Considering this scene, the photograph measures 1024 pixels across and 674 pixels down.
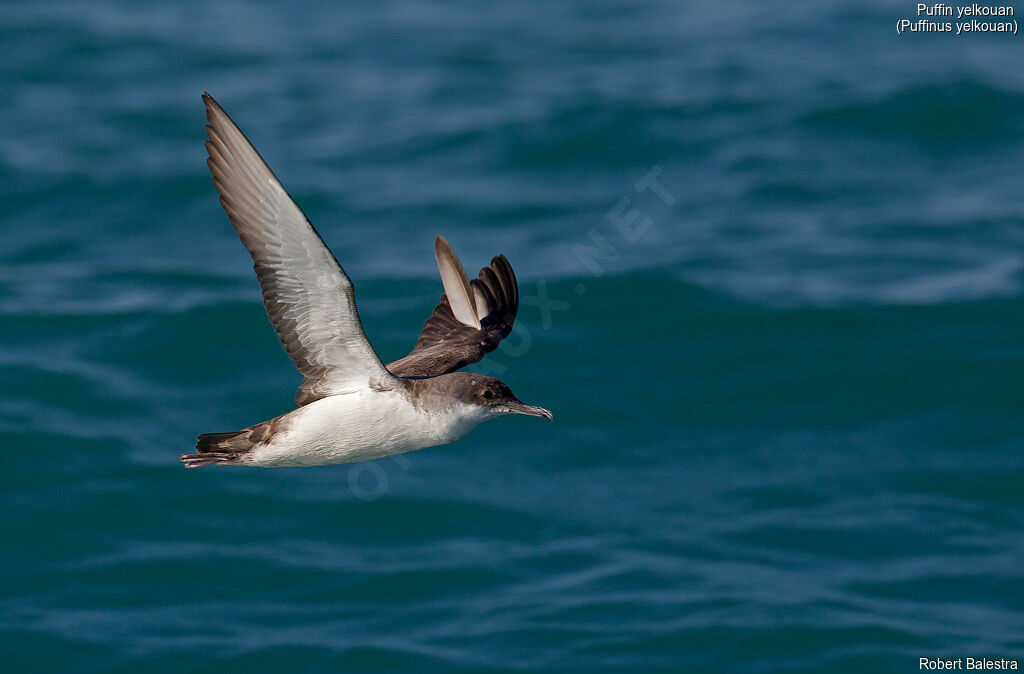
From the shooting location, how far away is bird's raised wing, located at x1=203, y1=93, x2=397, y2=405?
328 inches

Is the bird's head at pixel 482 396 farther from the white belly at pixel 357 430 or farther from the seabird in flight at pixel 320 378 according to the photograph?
the white belly at pixel 357 430

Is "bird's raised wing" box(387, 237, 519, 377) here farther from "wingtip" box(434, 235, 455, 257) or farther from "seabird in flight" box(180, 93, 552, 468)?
"seabird in flight" box(180, 93, 552, 468)

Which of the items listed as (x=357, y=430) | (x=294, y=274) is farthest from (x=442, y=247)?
(x=294, y=274)

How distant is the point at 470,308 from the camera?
11.8m

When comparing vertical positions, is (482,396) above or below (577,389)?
below

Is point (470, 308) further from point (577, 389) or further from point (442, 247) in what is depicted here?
point (577, 389)

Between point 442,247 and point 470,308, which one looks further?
point 470,308

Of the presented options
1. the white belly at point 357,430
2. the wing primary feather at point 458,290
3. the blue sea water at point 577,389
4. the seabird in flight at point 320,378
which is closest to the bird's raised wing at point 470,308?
the wing primary feather at point 458,290

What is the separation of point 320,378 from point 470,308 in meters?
2.46

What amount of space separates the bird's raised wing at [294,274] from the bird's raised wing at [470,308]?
5.71 ft

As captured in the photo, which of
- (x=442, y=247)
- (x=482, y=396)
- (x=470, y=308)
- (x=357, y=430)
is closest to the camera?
(x=357, y=430)

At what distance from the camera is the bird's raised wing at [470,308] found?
448 inches

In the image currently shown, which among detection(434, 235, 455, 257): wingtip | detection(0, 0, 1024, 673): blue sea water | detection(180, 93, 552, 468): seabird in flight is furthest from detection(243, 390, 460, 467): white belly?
detection(0, 0, 1024, 673): blue sea water

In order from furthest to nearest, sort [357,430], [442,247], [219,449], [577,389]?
[577,389] → [442,247] → [219,449] → [357,430]
